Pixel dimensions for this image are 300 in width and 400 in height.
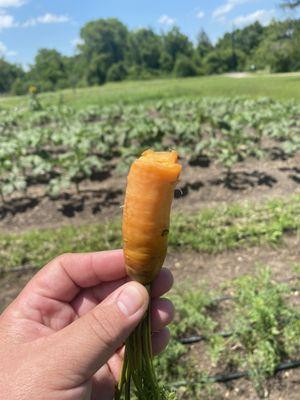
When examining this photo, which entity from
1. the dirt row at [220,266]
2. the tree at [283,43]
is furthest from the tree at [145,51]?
the dirt row at [220,266]

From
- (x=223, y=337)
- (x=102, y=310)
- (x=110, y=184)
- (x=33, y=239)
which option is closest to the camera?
(x=102, y=310)

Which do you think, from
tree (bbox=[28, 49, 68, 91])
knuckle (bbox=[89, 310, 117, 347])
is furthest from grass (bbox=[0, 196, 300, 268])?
tree (bbox=[28, 49, 68, 91])

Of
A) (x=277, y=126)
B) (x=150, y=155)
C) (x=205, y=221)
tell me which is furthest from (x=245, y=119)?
(x=150, y=155)

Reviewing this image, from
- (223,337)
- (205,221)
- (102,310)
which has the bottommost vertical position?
(223,337)

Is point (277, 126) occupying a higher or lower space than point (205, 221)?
higher

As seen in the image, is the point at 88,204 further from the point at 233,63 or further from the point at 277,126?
→ the point at 233,63
